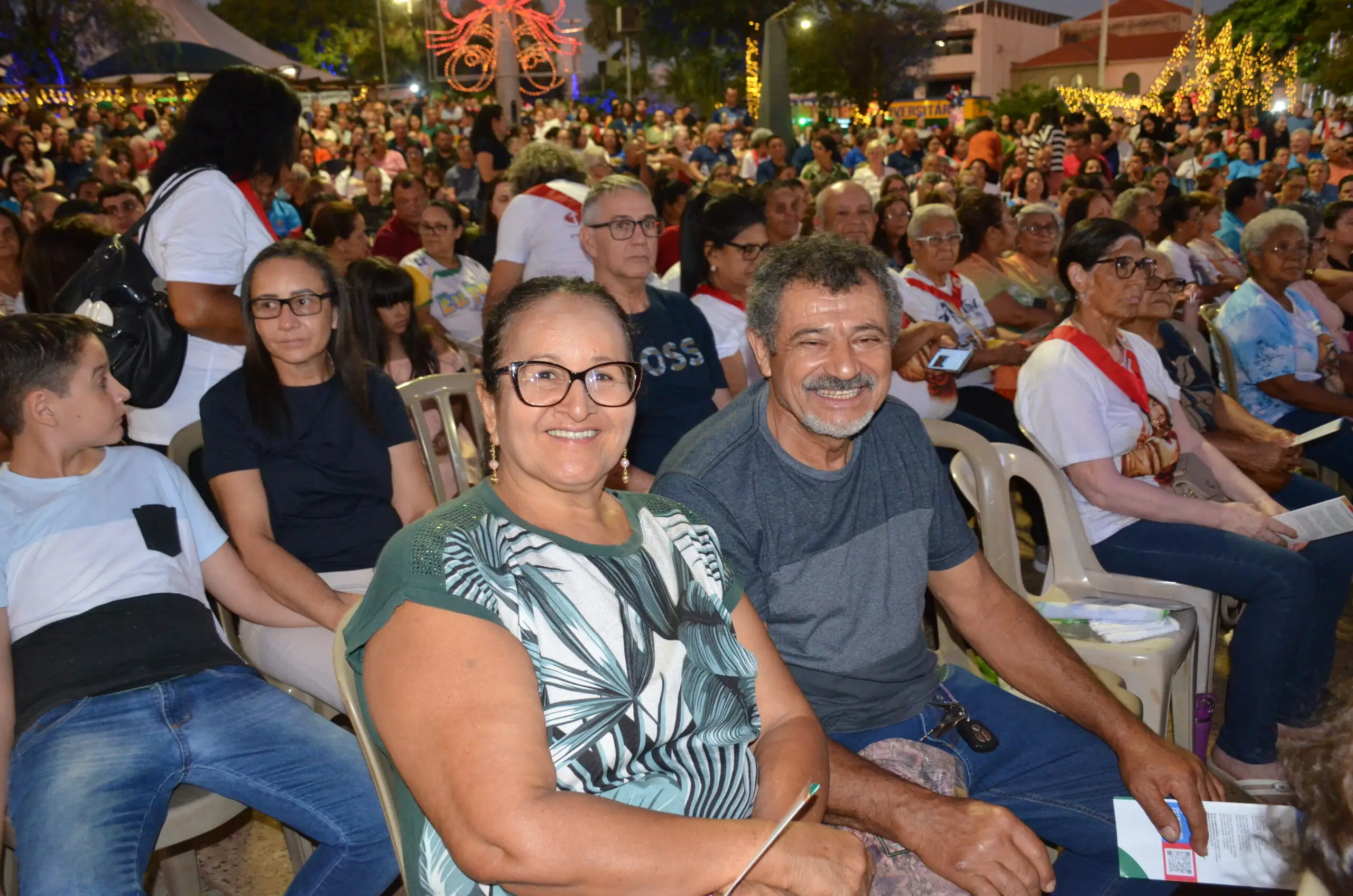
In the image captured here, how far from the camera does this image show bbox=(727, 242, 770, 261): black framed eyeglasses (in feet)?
13.4

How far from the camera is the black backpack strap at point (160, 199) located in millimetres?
2896

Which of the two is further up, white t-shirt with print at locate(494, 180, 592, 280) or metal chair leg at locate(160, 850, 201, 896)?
white t-shirt with print at locate(494, 180, 592, 280)

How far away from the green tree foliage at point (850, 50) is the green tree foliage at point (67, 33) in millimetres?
23257

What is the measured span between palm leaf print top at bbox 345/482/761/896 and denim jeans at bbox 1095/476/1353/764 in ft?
6.24

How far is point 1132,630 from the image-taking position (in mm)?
2766

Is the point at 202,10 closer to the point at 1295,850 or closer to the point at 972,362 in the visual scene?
the point at 972,362

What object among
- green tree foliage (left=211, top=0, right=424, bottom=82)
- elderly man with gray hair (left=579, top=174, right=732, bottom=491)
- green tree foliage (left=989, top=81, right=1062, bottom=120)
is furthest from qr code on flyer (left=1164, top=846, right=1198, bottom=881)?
green tree foliage (left=211, top=0, right=424, bottom=82)

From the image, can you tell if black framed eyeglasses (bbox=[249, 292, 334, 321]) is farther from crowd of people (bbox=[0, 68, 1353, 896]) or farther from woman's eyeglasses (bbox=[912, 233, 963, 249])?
woman's eyeglasses (bbox=[912, 233, 963, 249])

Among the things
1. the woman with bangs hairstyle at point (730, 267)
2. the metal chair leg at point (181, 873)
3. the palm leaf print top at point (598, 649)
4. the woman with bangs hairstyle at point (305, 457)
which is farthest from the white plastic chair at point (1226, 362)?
the metal chair leg at point (181, 873)

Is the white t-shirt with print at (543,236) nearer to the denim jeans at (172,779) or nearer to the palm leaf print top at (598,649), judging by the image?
the denim jeans at (172,779)

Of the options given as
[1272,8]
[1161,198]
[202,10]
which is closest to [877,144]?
[1161,198]

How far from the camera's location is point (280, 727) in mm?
2162

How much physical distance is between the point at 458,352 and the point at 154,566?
2.43 meters

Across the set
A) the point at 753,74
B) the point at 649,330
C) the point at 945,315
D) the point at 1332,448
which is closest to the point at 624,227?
the point at 649,330
